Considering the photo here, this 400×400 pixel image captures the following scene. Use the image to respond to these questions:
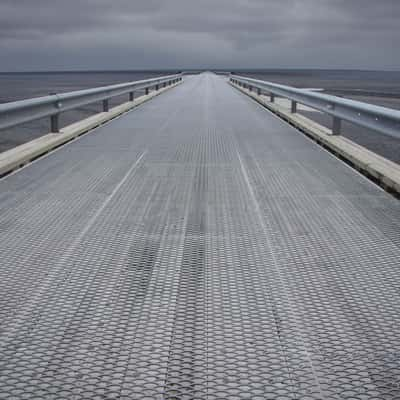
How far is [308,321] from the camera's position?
363 centimetres

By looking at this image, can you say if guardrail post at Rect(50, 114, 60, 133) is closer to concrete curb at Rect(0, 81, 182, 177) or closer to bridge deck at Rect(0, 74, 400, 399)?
concrete curb at Rect(0, 81, 182, 177)

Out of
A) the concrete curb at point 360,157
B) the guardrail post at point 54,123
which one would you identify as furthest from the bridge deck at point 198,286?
Result: the guardrail post at point 54,123

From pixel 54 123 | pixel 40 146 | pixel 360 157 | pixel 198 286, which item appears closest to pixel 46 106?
pixel 54 123

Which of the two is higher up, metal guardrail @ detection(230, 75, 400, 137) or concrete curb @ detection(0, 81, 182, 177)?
metal guardrail @ detection(230, 75, 400, 137)

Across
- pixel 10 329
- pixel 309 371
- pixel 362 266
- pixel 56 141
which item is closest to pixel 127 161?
pixel 56 141

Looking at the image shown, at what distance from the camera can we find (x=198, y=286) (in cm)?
420

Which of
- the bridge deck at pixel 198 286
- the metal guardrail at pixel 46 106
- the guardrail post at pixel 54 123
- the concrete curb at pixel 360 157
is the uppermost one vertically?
the metal guardrail at pixel 46 106

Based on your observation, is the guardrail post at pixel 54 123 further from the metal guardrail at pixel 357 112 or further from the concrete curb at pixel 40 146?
the metal guardrail at pixel 357 112

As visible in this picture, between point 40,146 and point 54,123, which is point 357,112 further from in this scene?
point 54,123

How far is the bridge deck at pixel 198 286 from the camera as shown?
299 cm

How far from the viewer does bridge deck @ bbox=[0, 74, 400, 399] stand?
9.81 ft

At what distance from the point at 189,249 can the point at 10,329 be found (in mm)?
1864

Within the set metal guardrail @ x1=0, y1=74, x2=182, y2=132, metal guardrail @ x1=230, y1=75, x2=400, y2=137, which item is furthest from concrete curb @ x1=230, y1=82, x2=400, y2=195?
metal guardrail @ x1=0, y1=74, x2=182, y2=132

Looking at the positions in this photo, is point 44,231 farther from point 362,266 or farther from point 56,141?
point 56,141
